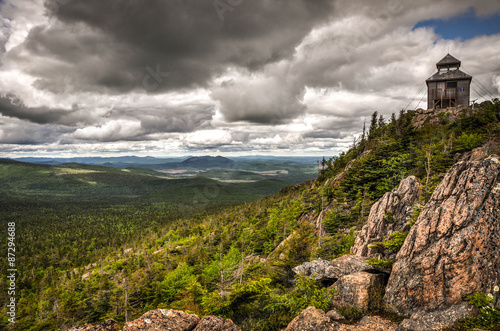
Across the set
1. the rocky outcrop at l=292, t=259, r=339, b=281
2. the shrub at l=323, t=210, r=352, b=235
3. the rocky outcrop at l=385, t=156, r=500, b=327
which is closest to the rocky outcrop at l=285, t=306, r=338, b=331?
the rocky outcrop at l=292, t=259, r=339, b=281

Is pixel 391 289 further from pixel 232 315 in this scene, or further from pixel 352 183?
pixel 352 183

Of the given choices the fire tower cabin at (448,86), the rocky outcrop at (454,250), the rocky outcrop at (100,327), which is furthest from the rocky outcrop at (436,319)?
the fire tower cabin at (448,86)

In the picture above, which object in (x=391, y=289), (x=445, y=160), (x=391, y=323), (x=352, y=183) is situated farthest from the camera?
(x=352, y=183)

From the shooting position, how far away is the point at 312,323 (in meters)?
14.1

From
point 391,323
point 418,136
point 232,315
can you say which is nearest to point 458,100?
point 418,136

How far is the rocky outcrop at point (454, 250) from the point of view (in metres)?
14.4

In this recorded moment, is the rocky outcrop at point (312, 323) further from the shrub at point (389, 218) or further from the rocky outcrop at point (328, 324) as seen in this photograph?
the shrub at point (389, 218)

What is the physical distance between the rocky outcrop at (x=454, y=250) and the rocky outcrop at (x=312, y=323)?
5745 millimetres

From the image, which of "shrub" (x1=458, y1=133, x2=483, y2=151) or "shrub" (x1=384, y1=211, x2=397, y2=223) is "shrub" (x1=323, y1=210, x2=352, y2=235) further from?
"shrub" (x1=458, y1=133, x2=483, y2=151)

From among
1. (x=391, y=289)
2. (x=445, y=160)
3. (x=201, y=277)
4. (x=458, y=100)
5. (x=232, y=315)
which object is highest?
(x=458, y=100)

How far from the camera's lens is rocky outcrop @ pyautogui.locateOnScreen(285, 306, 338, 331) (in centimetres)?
1385

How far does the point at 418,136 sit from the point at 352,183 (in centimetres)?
2262

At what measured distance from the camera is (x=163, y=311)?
13.9 m

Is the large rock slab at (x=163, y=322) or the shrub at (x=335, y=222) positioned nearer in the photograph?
the large rock slab at (x=163, y=322)
